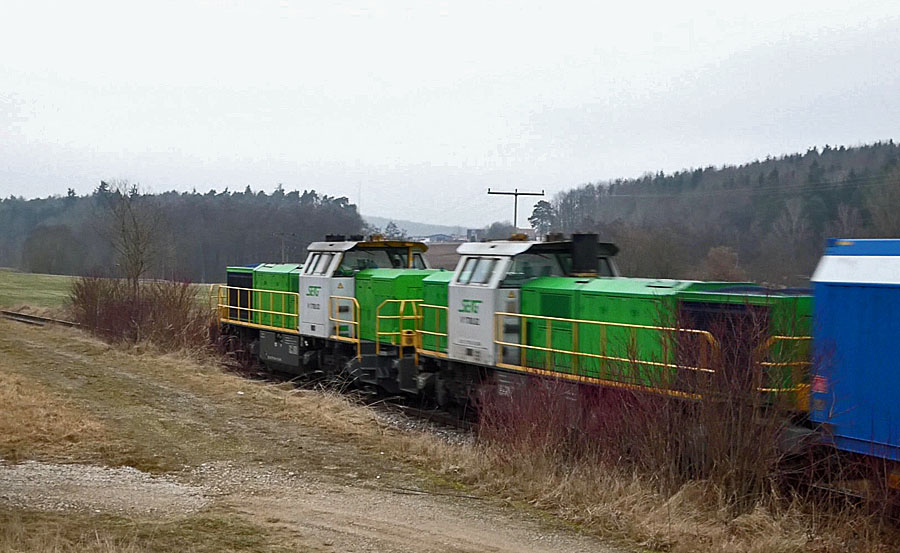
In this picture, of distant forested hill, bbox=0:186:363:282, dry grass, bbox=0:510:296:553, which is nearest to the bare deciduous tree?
distant forested hill, bbox=0:186:363:282

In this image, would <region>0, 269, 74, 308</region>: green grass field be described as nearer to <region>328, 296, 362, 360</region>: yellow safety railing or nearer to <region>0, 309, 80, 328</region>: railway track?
<region>0, 309, 80, 328</region>: railway track

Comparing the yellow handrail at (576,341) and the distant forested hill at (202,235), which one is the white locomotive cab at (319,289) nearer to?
the yellow handrail at (576,341)

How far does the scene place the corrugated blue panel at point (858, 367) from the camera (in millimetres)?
7309

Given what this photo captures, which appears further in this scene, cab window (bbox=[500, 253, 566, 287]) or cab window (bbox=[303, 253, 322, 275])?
cab window (bbox=[303, 253, 322, 275])

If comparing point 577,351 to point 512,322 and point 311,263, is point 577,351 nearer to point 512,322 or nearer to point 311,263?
point 512,322

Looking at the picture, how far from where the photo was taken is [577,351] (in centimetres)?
1134

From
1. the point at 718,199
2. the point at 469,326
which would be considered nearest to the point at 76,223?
the point at 718,199

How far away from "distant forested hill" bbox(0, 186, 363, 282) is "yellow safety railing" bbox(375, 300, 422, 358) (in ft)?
35.0

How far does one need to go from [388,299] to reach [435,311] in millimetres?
1185

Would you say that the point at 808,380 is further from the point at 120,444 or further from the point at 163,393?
the point at 163,393

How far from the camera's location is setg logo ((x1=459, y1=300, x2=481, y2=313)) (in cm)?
1321

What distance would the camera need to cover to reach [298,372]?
1866 centimetres

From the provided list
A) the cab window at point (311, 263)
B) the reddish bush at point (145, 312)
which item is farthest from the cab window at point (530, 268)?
the reddish bush at point (145, 312)

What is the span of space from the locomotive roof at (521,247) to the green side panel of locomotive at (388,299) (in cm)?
224
